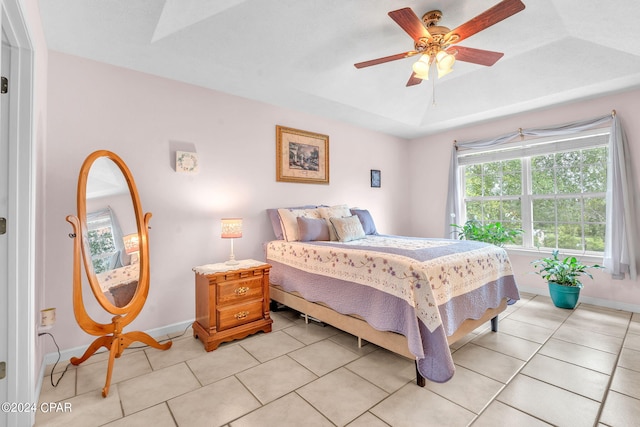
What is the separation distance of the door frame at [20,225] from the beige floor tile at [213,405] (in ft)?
2.37

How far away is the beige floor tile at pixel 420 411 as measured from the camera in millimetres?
1498

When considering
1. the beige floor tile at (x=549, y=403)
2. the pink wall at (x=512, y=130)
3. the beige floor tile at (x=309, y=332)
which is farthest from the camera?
the pink wall at (x=512, y=130)

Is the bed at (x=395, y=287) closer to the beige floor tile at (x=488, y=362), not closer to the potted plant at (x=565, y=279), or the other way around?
the beige floor tile at (x=488, y=362)

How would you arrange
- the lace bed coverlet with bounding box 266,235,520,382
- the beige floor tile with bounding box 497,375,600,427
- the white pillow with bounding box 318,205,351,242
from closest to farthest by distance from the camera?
the beige floor tile with bounding box 497,375,600,427, the lace bed coverlet with bounding box 266,235,520,382, the white pillow with bounding box 318,205,351,242

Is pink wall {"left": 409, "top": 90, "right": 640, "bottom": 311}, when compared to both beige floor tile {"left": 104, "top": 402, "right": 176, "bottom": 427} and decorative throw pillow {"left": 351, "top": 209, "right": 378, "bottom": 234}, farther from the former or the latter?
beige floor tile {"left": 104, "top": 402, "right": 176, "bottom": 427}

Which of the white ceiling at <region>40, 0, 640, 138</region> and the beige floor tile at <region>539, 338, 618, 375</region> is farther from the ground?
the white ceiling at <region>40, 0, 640, 138</region>

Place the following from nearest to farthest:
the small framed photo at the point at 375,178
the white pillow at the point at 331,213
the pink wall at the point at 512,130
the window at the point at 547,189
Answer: the pink wall at the point at 512,130 < the white pillow at the point at 331,213 < the window at the point at 547,189 < the small framed photo at the point at 375,178

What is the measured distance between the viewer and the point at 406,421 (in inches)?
59.3

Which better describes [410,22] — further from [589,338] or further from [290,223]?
[589,338]

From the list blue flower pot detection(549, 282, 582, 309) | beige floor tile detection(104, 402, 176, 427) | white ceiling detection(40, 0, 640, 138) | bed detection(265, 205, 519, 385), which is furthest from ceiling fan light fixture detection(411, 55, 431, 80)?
blue flower pot detection(549, 282, 582, 309)

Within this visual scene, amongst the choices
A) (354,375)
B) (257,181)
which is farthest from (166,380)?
(257,181)

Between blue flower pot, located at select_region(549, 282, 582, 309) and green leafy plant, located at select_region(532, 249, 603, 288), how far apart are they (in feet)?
0.25

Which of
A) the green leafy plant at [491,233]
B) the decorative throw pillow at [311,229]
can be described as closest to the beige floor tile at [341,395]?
the decorative throw pillow at [311,229]

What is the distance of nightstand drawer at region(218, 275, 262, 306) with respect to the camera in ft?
7.92
